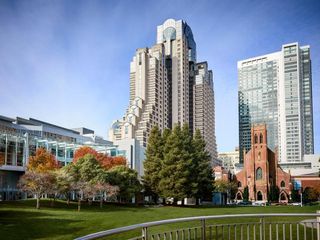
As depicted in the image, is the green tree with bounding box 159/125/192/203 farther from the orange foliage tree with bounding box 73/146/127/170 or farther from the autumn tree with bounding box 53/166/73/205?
the orange foliage tree with bounding box 73/146/127/170

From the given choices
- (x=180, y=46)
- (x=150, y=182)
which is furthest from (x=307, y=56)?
Result: (x=150, y=182)

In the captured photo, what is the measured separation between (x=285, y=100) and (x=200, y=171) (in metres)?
124

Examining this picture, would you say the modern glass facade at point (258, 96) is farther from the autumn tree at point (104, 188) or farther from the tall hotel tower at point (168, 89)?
the autumn tree at point (104, 188)

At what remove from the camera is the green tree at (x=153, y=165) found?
162ft

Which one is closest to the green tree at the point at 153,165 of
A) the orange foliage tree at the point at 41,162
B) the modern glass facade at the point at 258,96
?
the orange foliage tree at the point at 41,162

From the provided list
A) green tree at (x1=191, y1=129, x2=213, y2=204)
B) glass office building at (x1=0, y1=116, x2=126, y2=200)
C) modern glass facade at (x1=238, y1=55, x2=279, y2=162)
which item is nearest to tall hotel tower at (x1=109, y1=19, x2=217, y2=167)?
modern glass facade at (x1=238, y1=55, x2=279, y2=162)

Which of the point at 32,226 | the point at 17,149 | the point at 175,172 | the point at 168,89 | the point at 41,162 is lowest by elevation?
the point at 32,226

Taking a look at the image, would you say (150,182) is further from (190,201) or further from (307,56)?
(307,56)

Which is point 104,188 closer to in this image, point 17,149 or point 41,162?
point 41,162

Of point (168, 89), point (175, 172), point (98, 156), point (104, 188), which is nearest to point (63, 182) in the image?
point (104, 188)

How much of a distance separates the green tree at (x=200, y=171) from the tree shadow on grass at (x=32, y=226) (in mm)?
27778

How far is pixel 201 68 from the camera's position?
508ft

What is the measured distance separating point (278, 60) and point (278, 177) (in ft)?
324

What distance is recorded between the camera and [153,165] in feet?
163
